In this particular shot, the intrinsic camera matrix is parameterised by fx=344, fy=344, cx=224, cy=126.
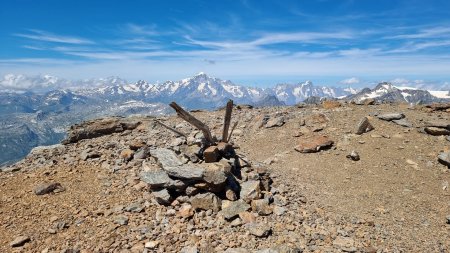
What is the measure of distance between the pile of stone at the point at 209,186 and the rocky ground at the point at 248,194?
0.17 feet

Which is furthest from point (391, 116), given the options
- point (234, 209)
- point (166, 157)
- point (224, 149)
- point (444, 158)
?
point (166, 157)

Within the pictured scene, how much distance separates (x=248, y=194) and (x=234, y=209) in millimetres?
1112

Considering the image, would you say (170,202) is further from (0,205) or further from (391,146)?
(391,146)

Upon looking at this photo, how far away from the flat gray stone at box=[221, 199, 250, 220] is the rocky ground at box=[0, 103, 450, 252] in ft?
0.14

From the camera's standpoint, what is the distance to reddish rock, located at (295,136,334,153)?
21047 mm

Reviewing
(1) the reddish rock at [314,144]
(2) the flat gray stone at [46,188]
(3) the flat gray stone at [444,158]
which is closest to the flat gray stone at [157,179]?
(2) the flat gray stone at [46,188]

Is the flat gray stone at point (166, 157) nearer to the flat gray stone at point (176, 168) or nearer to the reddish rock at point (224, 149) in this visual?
the flat gray stone at point (176, 168)

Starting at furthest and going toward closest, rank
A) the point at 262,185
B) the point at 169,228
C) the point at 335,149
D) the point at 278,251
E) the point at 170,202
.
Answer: the point at 335,149
the point at 262,185
the point at 170,202
the point at 169,228
the point at 278,251

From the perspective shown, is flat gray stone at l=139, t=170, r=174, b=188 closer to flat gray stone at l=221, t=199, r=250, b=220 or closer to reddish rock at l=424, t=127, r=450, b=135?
flat gray stone at l=221, t=199, r=250, b=220

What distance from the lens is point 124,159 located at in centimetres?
1977

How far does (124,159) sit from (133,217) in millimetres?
5853

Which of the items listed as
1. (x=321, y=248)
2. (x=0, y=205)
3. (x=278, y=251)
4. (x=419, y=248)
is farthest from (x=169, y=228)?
(x=419, y=248)

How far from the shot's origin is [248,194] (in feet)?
50.3

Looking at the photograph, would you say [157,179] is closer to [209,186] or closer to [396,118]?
[209,186]
